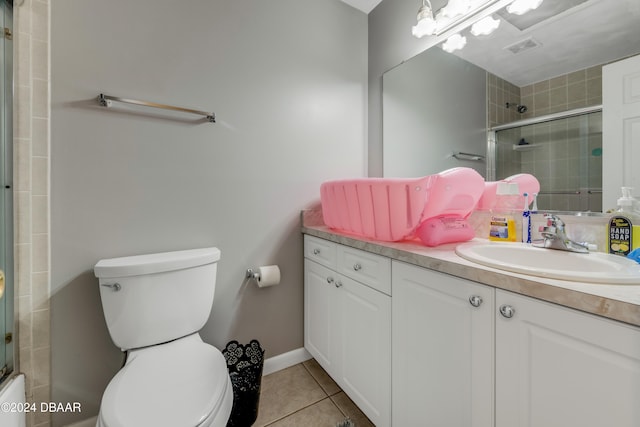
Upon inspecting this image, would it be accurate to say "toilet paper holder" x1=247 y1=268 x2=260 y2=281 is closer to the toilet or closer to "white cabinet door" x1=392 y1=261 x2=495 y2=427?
the toilet

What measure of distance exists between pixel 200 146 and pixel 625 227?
1718mm

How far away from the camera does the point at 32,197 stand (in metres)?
1.03

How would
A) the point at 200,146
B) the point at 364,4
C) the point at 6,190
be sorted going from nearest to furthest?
the point at 6,190
the point at 200,146
the point at 364,4

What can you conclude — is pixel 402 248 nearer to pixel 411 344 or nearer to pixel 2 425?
pixel 411 344

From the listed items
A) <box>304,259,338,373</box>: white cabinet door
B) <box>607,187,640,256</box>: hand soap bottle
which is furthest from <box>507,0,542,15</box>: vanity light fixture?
<box>304,259,338,373</box>: white cabinet door

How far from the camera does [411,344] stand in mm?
912

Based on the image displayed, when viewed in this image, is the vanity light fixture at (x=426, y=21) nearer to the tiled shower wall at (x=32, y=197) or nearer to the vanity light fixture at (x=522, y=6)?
the vanity light fixture at (x=522, y=6)

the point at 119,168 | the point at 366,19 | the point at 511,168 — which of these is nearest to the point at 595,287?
the point at 511,168

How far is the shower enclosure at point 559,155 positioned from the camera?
0.94m

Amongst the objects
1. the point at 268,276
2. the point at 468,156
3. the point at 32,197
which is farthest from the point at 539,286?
the point at 32,197

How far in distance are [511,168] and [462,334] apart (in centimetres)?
83

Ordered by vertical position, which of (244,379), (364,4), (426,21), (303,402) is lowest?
(303,402)

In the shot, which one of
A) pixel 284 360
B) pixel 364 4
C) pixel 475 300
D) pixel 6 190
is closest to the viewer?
pixel 475 300

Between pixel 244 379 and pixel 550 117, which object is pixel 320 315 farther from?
pixel 550 117
